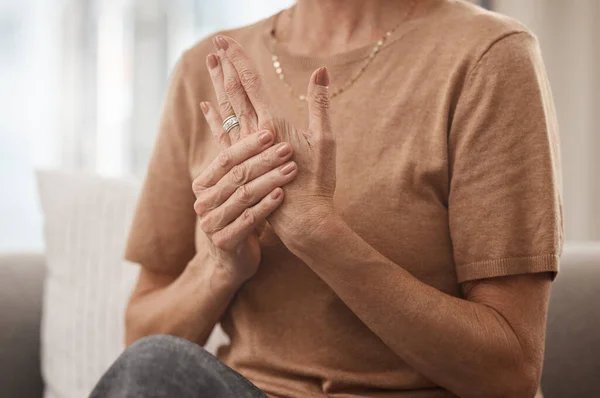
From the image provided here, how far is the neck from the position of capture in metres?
1.13

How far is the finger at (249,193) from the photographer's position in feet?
2.96

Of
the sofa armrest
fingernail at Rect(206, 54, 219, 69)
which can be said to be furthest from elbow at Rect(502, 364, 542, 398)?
the sofa armrest

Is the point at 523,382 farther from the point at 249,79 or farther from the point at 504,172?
the point at 249,79

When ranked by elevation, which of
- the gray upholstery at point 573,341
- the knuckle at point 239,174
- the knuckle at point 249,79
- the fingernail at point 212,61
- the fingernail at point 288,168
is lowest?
the gray upholstery at point 573,341

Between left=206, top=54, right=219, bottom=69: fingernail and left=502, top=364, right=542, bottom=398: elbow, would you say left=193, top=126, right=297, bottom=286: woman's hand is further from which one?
left=502, top=364, right=542, bottom=398: elbow

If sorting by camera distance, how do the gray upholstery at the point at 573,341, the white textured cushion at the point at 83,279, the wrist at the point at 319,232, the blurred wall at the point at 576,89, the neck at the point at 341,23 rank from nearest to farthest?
the wrist at the point at 319,232, the neck at the point at 341,23, the gray upholstery at the point at 573,341, the white textured cushion at the point at 83,279, the blurred wall at the point at 576,89

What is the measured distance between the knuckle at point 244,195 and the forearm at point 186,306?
175mm

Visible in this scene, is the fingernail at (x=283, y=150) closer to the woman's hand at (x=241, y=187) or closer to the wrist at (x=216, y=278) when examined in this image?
Answer: the woman's hand at (x=241, y=187)

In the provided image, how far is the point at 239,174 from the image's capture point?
925 mm

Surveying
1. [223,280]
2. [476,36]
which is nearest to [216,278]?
[223,280]

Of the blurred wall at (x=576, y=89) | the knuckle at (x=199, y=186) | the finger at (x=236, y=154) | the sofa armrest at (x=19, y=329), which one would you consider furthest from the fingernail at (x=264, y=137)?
the blurred wall at (x=576, y=89)

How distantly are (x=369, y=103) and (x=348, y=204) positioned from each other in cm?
14

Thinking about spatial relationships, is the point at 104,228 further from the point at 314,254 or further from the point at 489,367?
the point at 489,367

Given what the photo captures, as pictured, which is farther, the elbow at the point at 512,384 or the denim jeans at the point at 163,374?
the elbow at the point at 512,384
